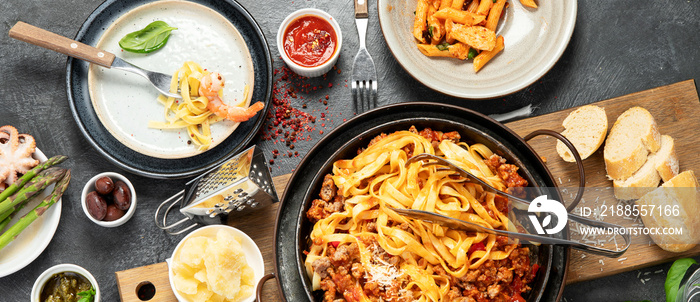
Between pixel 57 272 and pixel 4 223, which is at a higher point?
pixel 4 223

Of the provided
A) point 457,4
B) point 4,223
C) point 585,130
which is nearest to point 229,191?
point 4,223

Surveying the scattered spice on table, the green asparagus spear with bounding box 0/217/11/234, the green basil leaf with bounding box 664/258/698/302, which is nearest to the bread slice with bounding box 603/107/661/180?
the green basil leaf with bounding box 664/258/698/302

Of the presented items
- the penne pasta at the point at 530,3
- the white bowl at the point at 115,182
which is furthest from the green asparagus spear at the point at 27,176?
the penne pasta at the point at 530,3

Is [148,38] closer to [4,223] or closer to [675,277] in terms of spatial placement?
[4,223]

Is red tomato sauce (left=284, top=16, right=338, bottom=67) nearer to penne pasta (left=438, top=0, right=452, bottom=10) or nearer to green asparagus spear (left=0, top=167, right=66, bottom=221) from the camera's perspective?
penne pasta (left=438, top=0, right=452, bottom=10)

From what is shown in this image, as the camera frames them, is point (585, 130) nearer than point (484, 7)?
Yes

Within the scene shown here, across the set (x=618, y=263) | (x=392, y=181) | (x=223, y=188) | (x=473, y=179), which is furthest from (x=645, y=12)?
(x=223, y=188)

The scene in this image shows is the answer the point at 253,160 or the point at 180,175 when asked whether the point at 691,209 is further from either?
the point at 180,175
